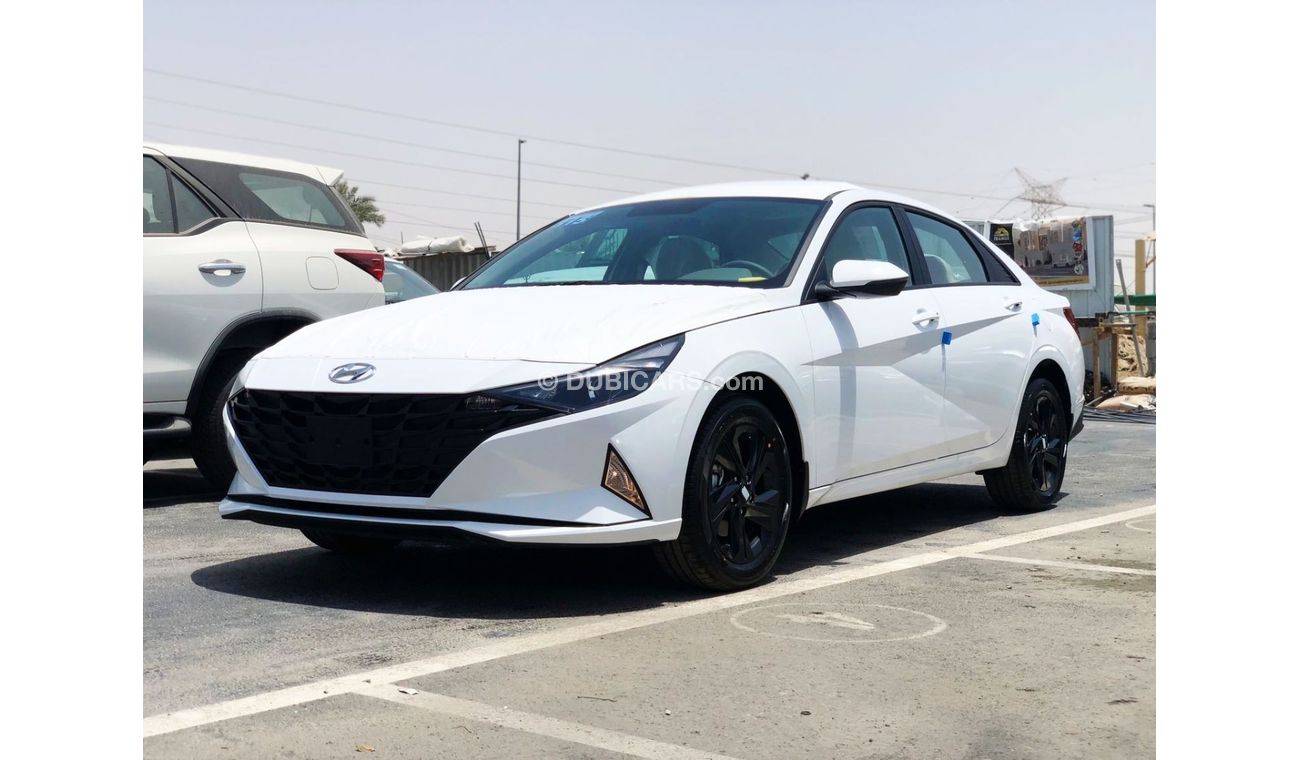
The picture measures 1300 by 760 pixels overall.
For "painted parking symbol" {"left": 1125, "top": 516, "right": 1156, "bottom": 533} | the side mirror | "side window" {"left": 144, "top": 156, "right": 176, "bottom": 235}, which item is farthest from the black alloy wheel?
"side window" {"left": 144, "top": 156, "right": 176, "bottom": 235}

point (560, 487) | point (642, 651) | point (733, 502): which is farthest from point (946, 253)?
point (642, 651)

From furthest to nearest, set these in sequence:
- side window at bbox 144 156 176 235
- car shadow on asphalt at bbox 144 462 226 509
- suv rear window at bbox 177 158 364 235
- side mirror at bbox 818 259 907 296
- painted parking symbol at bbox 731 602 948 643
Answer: car shadow on asphalt at bbox 144 462 226 509
suv rear window at bbox 177 158 364 235
side window at bbox 144 156 176 235
side mirror at bbox 818 259 907 296
painted parking symbol at bbox 731 602 948 643

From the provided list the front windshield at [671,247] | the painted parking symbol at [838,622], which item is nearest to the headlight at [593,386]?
the painted parking symbol at [838,622]

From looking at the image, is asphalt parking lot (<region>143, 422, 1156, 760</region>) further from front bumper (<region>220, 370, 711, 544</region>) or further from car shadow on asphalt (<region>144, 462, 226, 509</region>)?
car shadow on asphalt (<region>144, 462, 226, 509</region>)

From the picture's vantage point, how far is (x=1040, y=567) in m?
6.05

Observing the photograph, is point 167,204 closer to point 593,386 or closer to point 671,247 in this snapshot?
point 671,247

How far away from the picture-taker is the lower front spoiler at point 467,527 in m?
4.84

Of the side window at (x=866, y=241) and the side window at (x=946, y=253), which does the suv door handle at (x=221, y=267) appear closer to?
the side window at (x=866, y=241)

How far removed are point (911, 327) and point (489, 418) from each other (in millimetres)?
2401

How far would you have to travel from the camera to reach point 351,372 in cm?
507

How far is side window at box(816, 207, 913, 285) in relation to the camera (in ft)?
20.4

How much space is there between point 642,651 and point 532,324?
1382 millimetres

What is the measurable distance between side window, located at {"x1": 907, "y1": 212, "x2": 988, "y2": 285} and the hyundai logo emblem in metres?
3.03

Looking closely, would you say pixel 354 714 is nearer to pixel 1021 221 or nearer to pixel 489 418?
pixel 489 418
